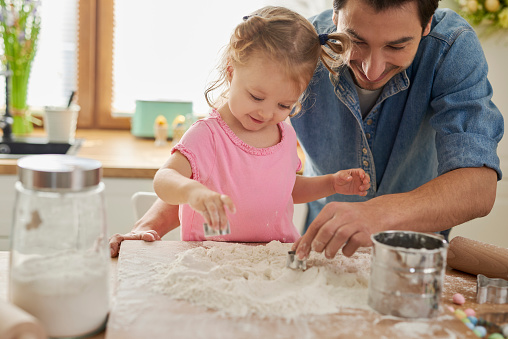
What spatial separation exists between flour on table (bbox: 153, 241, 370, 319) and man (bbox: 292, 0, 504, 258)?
0.05 m

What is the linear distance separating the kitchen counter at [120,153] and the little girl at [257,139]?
84cm

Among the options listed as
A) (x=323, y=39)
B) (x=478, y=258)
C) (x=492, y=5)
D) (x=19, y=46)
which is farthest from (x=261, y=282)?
(x=19, y=46)

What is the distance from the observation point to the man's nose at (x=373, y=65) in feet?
4.26

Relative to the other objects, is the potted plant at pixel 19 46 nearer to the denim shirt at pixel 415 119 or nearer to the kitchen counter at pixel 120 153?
the kitchen counter at pixel 120 153

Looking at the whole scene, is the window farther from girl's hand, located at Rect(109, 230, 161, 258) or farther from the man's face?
girl's hand, located at Rect(109, 230, 161, 258)

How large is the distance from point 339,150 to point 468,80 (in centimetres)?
44

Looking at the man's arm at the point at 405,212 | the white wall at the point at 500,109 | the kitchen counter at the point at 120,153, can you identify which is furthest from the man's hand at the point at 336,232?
the white wall at the point at 500,109

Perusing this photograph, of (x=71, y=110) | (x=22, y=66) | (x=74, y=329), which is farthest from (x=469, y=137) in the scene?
(x=22, y=66)

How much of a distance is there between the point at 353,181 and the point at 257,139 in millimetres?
250

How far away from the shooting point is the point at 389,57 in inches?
51.8

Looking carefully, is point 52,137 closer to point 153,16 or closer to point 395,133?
point 153,16

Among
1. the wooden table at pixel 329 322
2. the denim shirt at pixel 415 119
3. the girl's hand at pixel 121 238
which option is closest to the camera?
the wooden table at pixel 329 322

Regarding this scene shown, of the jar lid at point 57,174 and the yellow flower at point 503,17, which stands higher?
the yellow flower at point 503,17

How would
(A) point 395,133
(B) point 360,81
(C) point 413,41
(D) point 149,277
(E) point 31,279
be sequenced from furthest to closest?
(A) point 395,133 → (B) point 360,81 → (C) point 413,41 → (D) point 149,277 → (E) point 31,279
